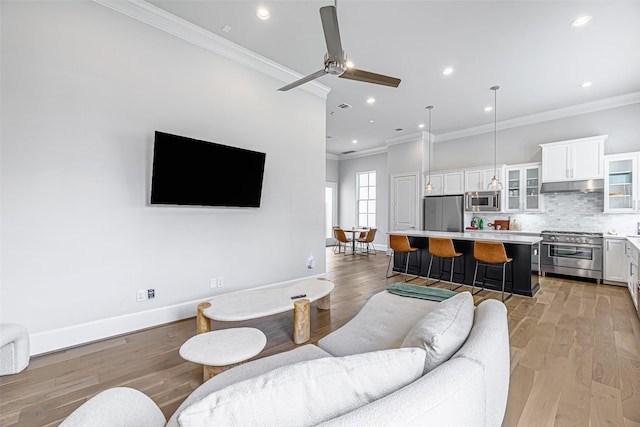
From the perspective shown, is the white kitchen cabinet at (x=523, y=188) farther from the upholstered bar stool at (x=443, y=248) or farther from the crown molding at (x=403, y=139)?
the upholstered bar stool at (x=443, y=248)

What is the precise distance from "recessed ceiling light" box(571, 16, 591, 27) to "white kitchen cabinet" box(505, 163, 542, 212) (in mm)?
3259

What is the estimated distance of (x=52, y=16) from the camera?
2467 millimetres

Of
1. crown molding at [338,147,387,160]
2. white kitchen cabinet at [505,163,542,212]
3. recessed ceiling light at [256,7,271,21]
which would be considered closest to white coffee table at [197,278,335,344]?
recessed ceiling light at [256,7,271,21]

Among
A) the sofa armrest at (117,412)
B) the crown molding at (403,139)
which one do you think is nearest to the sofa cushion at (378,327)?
the sofa armrest at (117,412)

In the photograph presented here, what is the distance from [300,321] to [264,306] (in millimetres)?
401

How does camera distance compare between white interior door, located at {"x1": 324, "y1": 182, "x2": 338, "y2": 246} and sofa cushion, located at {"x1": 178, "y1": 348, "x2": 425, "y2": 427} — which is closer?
sofa cushion, located at {"x1": 178, "y1": 348, "x2": 425, "y2": 427}

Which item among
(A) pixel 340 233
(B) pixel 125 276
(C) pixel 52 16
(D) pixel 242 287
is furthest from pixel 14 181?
(A) pixel 340 233

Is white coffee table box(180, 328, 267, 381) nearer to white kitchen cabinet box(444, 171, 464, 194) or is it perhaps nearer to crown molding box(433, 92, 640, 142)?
white kitchen cabinet box(444, 171, 464, 194)

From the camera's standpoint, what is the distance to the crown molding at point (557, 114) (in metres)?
4.95

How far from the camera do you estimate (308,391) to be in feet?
2.65

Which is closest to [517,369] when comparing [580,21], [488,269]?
[488,269]

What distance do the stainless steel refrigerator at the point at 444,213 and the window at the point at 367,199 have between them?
2.24 m

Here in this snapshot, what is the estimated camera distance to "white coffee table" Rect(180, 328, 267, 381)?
1664mm

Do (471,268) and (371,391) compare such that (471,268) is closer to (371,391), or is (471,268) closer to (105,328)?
(371,391)
